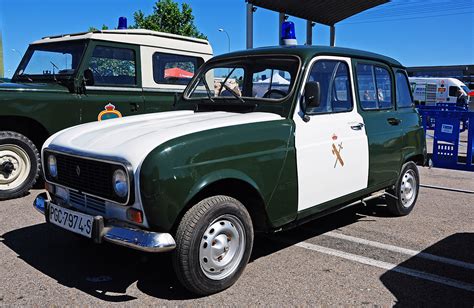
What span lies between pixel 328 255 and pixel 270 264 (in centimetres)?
60

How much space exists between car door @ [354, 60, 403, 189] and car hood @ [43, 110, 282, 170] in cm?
134

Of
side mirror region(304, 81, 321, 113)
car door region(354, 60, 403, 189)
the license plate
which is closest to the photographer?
the license plate

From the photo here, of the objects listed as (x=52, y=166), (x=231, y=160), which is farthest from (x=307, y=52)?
(x=52, y=166)

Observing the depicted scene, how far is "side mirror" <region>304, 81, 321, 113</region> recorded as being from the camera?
381cm

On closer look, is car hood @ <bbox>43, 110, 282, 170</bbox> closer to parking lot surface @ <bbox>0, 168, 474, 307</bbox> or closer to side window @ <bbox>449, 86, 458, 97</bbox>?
parking lot surface @ <bbox>0, 168, 474, 307</bbox>

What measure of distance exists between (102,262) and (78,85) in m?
3.26

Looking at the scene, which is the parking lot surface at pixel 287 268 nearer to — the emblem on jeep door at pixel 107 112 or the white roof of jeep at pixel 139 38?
the emblem on jeep door at pixel 107 112

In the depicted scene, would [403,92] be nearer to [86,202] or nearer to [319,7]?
[86,202]

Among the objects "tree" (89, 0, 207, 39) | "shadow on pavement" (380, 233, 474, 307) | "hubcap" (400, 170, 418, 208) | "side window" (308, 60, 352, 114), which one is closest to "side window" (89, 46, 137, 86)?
"side window" (308, 60, 352, 114)

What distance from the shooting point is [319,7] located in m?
10.9

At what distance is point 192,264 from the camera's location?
305 centimetres

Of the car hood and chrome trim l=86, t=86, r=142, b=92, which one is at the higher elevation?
chrome trim l=86, t=86, r=142, b=92

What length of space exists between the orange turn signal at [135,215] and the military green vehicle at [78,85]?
363 cm

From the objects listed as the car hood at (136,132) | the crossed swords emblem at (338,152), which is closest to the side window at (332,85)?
the crossed swords emblem at (338,152)
